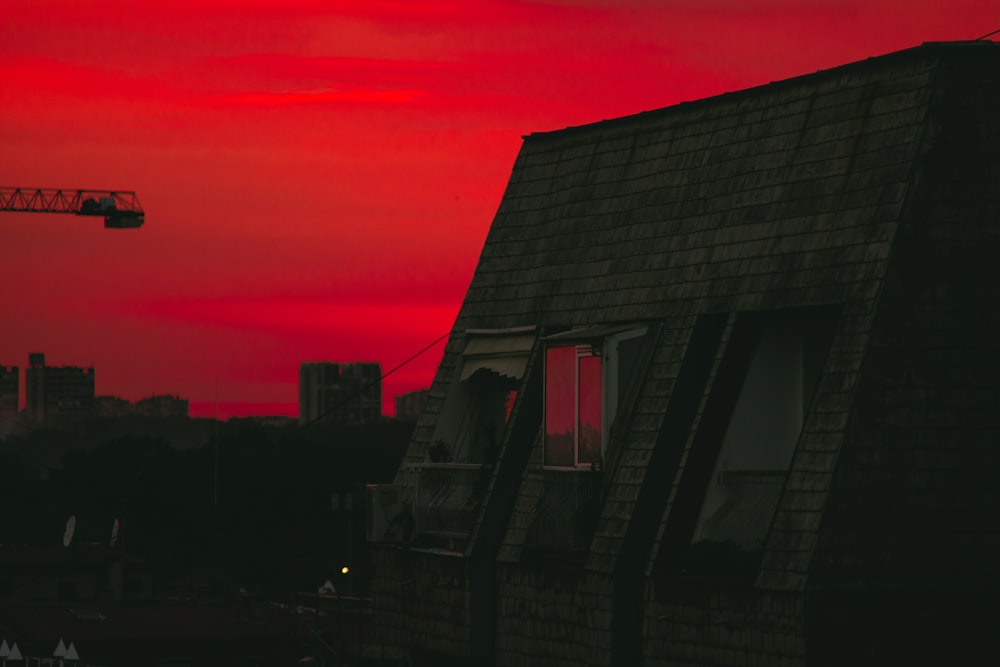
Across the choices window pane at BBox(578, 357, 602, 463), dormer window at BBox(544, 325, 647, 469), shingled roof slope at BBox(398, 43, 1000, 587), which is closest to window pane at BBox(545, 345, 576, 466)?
dormer window at BBox(544, 325, 647, 469)

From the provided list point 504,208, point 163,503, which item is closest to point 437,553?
point 504,208

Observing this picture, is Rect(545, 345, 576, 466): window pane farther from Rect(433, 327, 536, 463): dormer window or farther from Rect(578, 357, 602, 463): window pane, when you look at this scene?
Rect(433, 327, 536, 463): dormer window

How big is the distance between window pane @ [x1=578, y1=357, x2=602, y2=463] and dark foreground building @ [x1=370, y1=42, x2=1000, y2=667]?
41mm

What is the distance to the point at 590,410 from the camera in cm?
2788

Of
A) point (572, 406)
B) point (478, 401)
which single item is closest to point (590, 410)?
point (572, 406)

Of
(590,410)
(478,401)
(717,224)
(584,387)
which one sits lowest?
(590,410)

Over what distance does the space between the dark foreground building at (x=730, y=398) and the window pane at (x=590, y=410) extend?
0.04m

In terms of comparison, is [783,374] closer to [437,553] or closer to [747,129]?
[747,129]

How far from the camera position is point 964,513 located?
22766 millimetres

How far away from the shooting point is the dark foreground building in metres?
22.8

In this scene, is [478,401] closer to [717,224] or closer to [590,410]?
[590,410]

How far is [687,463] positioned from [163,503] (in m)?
104

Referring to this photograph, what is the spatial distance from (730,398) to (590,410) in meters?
2.59

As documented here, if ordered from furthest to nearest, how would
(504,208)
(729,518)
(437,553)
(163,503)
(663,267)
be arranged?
(163,503), (504,208), (437,553), (663,267), (729,518)
